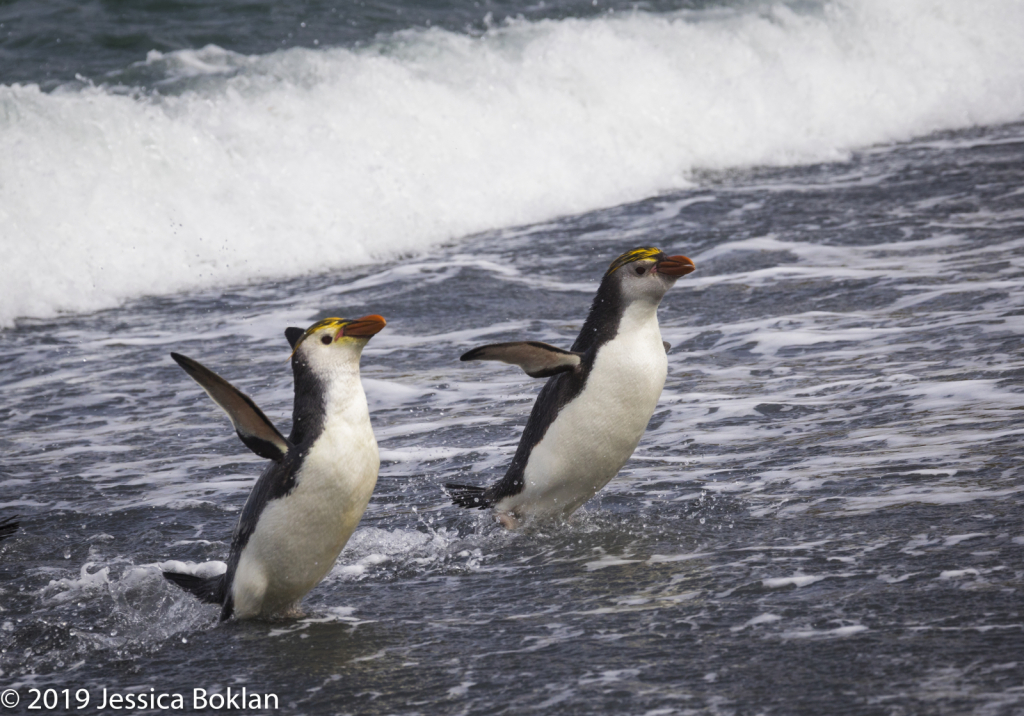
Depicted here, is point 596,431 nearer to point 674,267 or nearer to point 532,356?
point 532,356

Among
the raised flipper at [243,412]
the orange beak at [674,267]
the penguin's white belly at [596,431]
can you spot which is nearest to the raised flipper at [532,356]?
the penguin's white belly at [596,431]

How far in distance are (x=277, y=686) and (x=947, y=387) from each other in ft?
11.4

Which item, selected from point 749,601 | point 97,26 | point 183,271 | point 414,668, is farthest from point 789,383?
point 97,26

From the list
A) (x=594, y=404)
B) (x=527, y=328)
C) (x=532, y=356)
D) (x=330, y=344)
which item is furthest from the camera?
(x=527, y=328)

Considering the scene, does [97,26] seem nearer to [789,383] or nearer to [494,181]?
[494,181]

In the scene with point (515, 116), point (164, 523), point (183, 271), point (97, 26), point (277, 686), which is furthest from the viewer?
point (97, 26)

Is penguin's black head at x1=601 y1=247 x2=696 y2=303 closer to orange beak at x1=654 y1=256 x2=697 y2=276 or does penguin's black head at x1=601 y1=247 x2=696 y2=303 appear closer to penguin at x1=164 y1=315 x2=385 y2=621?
orange beak at x1=654 y1=256 x2=697 y2=276

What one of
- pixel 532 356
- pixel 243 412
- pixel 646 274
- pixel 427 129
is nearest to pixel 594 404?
pixel 532 356

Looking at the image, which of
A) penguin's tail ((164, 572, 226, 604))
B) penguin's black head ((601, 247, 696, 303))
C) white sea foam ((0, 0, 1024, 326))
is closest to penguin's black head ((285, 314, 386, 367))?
penguin's tail ((164, 572, 226, 604))

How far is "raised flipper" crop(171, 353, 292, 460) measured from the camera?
3643 mm

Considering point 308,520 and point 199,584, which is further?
point 199,584

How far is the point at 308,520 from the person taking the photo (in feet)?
12.7

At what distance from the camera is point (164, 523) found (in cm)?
494

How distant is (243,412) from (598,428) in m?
1.56
